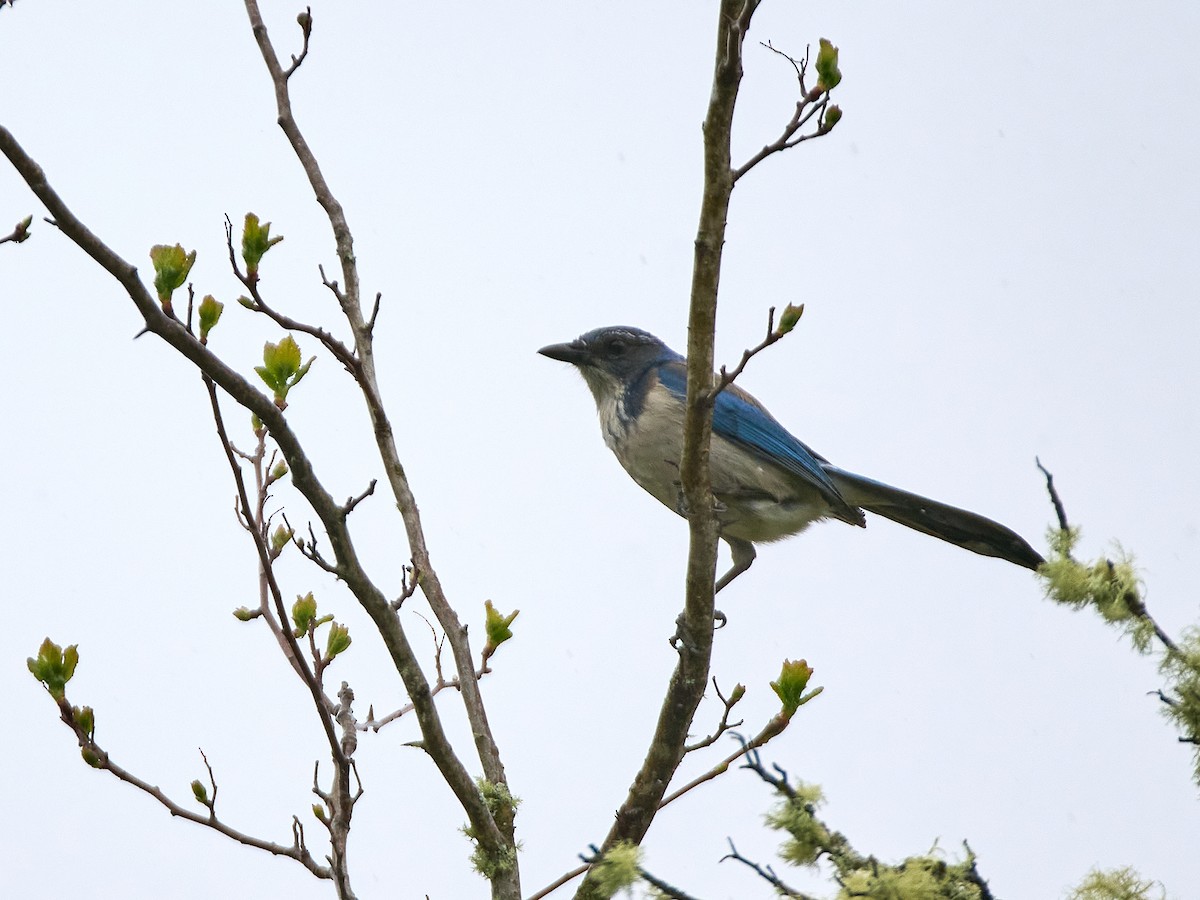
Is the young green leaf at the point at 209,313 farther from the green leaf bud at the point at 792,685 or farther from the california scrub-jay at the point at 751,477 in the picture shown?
the california scrub-jay at the point at 751,477

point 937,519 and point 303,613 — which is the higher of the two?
point 937,519

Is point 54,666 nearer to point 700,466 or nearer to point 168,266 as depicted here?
point 168,266

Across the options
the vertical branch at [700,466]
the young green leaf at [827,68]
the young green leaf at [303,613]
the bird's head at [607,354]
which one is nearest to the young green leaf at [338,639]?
the young green leaf at [303,613]

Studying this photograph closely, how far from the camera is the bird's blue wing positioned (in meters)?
6.20

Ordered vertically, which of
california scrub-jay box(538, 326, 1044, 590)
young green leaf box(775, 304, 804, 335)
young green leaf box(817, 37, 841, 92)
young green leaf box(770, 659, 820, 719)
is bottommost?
young green leaf box(770, 659, 820, 719)

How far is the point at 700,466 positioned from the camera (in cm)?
393

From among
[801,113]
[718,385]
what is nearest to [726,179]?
[801,113]

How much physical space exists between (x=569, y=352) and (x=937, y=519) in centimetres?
203

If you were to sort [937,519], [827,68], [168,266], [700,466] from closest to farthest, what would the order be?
[168,266] < [827,68] < [700,466] < [937,519]

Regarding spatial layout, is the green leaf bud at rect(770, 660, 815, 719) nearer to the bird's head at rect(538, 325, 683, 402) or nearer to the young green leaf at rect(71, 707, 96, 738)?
the young green leaf at rect(71, 707, 96, 738)

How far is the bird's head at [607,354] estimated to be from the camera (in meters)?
6.64

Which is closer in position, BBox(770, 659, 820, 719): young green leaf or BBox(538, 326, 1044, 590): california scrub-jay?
BBox(770, 659, 820, 719): young green leaf

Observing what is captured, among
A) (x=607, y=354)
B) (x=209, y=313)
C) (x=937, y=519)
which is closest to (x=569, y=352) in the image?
(x=607, y=354)

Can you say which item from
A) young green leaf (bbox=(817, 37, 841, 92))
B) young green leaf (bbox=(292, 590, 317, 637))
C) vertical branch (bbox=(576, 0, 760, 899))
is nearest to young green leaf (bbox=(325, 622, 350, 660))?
young green leaf (bbox=(292, 590, 317, 637))
